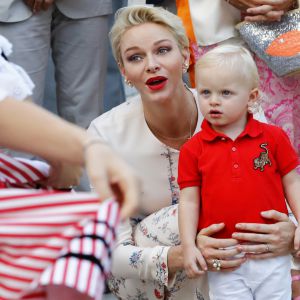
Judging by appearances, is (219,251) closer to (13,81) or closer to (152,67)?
(152,67)

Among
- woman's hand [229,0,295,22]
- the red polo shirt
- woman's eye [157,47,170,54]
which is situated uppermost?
woman's hand [229,0,295,22]

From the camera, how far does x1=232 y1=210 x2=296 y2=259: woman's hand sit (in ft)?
6.92

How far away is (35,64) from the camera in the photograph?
2.92 meters

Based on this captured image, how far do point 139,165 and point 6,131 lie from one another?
46.2 inches

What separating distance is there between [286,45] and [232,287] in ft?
2.79

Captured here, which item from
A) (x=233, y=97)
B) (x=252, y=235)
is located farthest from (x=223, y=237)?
(x=233, y=97)

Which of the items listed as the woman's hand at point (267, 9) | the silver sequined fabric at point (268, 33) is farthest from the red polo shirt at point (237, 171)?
the woman's hand at point (267, 9)

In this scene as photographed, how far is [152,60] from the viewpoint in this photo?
7.84 ft

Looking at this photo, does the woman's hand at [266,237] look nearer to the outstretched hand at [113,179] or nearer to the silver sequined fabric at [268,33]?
the silver sequined fabric at [268,33]

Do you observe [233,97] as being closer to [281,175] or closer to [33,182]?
[281,175]

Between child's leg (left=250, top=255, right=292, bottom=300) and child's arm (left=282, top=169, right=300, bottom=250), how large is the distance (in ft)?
0.24

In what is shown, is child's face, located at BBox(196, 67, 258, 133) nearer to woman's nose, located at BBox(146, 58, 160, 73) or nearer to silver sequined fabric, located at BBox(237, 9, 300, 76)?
woman's nose, located at BBox(146, 58, 160, 73)

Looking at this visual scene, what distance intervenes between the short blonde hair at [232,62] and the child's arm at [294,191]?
0.25 metres

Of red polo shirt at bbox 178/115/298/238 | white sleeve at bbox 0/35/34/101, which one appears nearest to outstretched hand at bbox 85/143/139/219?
white sleeve at bbox 0/35/34/101
